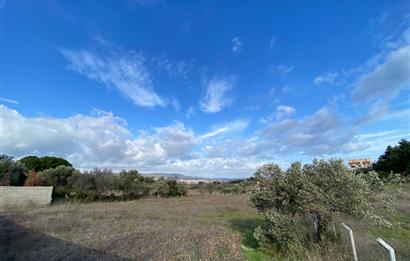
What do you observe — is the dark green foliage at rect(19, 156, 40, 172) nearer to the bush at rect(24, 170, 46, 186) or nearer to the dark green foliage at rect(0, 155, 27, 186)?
the dark green foliage at rect(0, 155, 27, 186)

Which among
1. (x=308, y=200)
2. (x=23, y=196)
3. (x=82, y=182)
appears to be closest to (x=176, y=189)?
(x=82, y=182)

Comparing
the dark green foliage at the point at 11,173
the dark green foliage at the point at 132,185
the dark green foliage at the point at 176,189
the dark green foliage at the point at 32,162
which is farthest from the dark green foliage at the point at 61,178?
the dark green foliage at the point at 176,189

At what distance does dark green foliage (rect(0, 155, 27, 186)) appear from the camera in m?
32.6

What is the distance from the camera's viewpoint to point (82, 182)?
32.9 m

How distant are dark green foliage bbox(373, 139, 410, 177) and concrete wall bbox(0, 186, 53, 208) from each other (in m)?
38.5

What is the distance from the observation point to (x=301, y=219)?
8.09 meters

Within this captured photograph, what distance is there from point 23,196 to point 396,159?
43981mm

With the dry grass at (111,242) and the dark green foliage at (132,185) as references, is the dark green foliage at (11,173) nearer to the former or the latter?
the dark green foliage at (132,185)

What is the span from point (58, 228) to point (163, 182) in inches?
1104

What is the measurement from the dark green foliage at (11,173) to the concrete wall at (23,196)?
999cm

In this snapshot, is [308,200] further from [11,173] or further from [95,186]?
[11,173]

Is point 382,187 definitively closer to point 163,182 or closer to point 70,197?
point 70,197

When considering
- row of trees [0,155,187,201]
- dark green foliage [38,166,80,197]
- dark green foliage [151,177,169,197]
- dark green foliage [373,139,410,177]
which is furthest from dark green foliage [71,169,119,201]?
dark green foliage [373,139,410,177]

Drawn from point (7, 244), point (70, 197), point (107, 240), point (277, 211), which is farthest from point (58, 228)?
point (70, 197)
